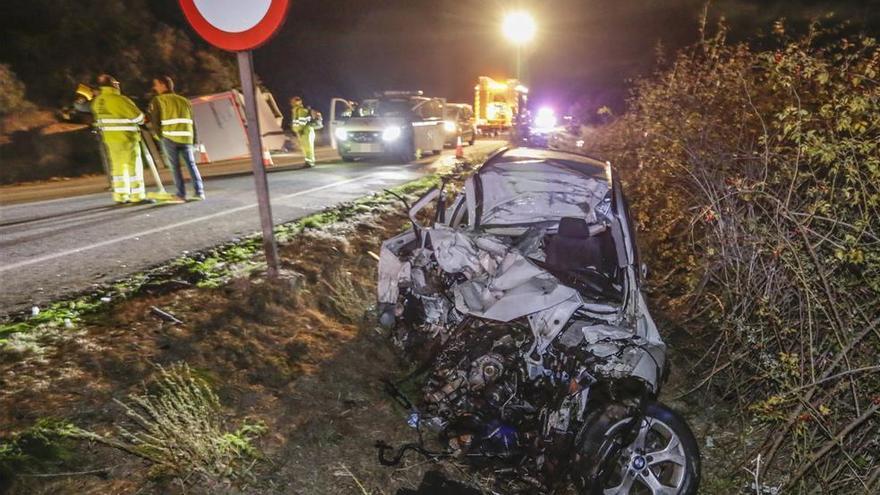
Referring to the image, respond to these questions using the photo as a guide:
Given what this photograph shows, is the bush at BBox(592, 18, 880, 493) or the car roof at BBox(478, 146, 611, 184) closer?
the bush at BBox(592, 18, 880, 493)

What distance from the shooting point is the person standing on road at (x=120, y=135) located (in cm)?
677

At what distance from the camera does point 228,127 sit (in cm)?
1317

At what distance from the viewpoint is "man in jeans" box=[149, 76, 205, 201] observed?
7266mm

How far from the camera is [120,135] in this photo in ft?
22.6

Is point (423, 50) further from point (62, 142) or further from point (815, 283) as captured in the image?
point (815, 283)

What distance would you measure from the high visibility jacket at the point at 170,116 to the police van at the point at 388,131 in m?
5.95

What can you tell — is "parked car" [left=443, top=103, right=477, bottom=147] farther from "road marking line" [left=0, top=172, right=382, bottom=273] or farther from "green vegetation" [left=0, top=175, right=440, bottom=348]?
"green vegetation" [left=0, top=175, right=440, bottom=348]

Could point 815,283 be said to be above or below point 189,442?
above

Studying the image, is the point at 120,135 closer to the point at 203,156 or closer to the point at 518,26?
the point at 203,156

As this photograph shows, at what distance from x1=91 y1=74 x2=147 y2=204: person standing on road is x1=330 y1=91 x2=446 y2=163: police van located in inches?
256

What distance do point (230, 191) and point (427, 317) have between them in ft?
18.2

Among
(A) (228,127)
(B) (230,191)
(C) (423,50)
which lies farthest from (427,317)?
(C) (423,50)

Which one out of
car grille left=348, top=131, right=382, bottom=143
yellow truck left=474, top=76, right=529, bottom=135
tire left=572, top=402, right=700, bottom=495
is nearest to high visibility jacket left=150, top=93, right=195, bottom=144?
car grille left=348, top=131, right=382, bottom=143

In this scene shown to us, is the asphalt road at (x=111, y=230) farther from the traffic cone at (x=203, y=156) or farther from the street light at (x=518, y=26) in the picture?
the street light at (x=518, y=26)
